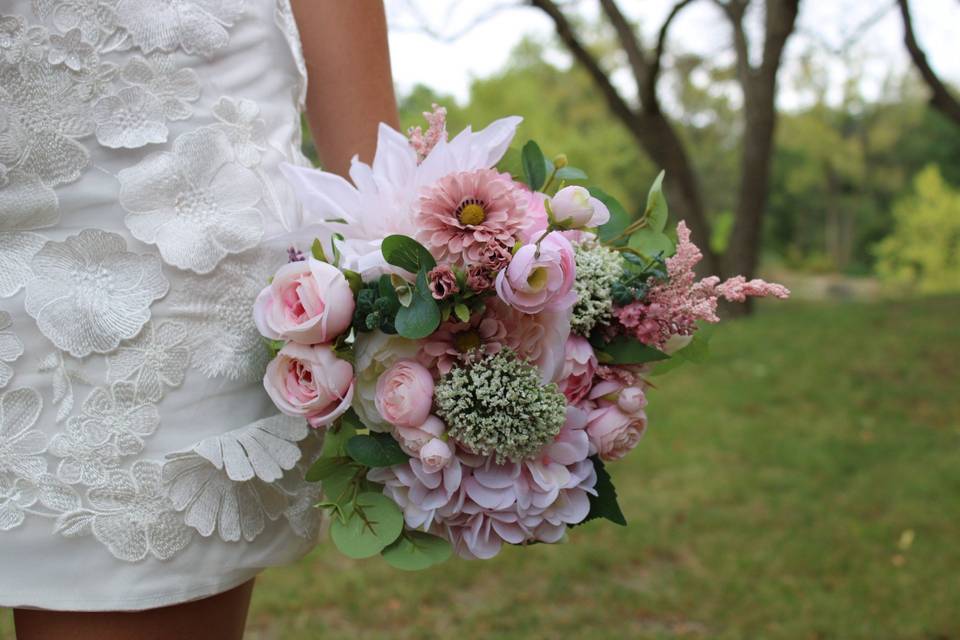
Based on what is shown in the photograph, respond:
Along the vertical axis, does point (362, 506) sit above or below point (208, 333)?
below

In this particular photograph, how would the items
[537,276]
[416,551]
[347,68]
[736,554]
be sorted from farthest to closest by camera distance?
[736,554]
[347,68]
[416,551]
[537,276]

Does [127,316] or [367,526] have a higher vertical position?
[127,316]

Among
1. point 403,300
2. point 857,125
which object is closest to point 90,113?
point 403,300

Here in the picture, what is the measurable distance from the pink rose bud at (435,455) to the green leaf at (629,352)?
275 mm

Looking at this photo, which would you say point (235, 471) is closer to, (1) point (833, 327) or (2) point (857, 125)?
(1) point (833, 327)

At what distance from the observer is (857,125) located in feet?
95.7

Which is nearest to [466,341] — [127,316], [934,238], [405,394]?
[405,394]

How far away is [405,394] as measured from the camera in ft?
3.45

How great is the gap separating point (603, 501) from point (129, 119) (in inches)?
31.6

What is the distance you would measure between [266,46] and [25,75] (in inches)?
12.5

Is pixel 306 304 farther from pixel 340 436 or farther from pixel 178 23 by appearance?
pixel 178 23

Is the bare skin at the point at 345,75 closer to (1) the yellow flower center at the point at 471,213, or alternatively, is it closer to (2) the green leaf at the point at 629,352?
(1) the yellow flower center at the point at 471,213

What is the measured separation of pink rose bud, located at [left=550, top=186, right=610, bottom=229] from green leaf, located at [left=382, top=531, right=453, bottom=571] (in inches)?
17.7

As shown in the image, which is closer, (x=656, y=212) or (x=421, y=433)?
(x=421, y=433)
